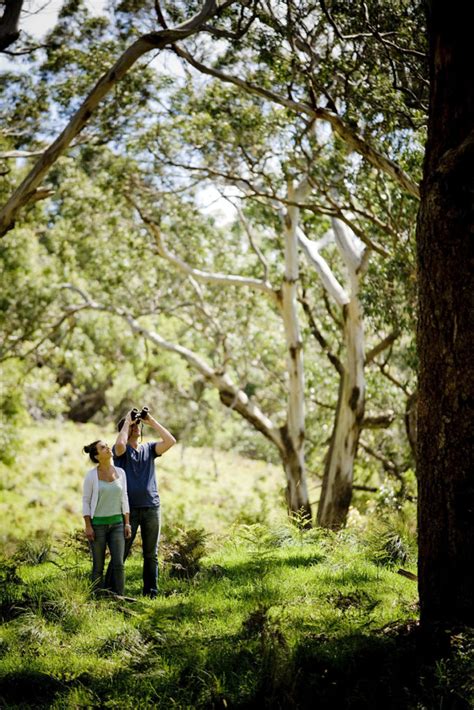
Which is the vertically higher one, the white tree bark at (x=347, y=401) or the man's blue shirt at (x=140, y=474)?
the white tree bark at (x=347, y=401)

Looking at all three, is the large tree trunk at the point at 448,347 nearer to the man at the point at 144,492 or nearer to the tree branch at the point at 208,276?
the man at the point at 144,492

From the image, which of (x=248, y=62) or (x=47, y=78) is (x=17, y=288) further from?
(x=248, y=62)

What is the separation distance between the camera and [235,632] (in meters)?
5.15

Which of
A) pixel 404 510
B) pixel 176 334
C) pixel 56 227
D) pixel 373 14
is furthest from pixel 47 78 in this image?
pixel 176 334

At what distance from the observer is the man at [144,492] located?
6.40 metres

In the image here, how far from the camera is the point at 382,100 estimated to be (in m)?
9.68

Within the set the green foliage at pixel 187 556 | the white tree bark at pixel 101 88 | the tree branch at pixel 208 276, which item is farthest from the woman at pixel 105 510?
the tree branch at pixel 208 276

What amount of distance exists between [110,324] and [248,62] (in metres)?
15.3

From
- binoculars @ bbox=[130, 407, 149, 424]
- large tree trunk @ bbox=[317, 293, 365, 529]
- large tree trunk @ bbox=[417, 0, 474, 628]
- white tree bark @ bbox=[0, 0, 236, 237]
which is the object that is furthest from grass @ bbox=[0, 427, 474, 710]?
large tree trunk @ bbox=[317, 293, 365, 529]

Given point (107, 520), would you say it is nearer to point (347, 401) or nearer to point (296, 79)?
point (296, 79)

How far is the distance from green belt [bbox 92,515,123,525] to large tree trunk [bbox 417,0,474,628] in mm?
2436

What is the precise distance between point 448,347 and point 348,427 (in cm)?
897

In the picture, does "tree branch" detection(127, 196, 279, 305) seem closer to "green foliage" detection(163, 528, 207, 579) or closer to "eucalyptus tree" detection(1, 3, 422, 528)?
"eucalyptus tree" detection(1, 3, 422, 528)

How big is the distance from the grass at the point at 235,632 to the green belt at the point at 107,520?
0.57 meters
